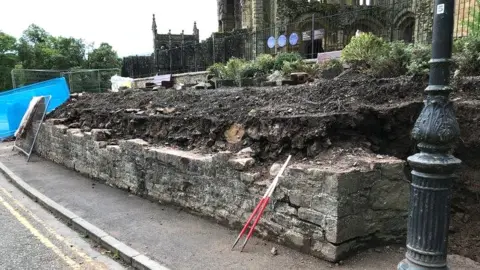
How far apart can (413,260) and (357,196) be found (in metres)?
1.59

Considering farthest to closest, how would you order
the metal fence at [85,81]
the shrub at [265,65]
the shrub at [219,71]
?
the metal fence at [85,81] → the shrub at [219,71] → the shrub at [265,65]

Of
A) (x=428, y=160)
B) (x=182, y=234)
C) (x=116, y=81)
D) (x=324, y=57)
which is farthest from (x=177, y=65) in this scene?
(x=428, y=160)

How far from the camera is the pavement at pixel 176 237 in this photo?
428cm

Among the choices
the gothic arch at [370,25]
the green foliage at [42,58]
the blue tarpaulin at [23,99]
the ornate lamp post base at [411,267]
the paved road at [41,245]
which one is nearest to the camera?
the ornate lamp post base at [411,267]

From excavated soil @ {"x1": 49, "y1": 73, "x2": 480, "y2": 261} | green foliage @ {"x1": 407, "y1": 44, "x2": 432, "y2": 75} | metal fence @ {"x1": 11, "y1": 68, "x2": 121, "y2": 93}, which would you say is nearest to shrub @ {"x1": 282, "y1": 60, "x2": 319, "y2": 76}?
excavated soil @ {"x1": 49, "y1": 73, "x2": 480, "y2": 261}

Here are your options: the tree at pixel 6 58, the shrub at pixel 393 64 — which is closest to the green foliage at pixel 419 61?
the shrub at pixel 393 64

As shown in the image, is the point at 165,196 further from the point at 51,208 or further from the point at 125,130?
the point at 125,130

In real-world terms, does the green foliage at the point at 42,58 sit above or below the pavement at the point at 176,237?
above

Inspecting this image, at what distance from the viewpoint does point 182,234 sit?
5.49 metres

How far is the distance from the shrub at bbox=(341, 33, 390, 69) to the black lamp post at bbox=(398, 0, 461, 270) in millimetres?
5403

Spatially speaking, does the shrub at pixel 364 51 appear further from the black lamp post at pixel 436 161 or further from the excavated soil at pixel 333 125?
the black lamp post at pixel 436 161

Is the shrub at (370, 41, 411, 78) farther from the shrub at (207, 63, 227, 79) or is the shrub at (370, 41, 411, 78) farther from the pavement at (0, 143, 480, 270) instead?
the shrub at (207, 63, 227, 79)

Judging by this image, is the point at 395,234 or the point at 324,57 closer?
the point at 395,234

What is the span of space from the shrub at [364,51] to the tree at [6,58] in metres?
54.1
